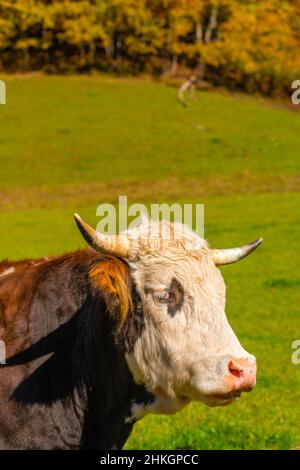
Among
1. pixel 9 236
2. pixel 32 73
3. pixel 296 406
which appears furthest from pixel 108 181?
pixel 296 406

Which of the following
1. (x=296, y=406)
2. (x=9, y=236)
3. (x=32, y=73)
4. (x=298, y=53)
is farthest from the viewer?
(x=298, y=53)

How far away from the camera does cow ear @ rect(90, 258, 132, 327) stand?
204 inches

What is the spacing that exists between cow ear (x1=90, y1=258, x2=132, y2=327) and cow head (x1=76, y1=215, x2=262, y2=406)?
7 centimetres

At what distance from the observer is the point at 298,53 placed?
217 feet

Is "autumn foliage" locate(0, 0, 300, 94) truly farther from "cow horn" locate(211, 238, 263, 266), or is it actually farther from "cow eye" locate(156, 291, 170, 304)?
"cow eye" locate(156, 291, 170, 304)

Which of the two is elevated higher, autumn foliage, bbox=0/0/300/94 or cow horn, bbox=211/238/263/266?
cow horn, bbox=211/238/263/266

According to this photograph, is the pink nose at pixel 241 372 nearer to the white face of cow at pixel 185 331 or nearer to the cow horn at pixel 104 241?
the white face of cow at pixel 185 331

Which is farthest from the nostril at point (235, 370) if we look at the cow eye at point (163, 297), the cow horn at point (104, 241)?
the cow horn at point (104, 241)

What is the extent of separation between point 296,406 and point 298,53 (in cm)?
5878

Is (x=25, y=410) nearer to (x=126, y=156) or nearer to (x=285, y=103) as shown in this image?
(x=126, y=156)

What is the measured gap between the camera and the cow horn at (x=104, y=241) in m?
4.75

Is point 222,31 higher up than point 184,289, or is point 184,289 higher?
point 184,289

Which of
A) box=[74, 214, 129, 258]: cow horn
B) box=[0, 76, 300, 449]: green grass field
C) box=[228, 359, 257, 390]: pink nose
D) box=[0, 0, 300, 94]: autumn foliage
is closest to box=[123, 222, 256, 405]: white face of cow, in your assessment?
box=[228, 359, 257, 390]: pink nose

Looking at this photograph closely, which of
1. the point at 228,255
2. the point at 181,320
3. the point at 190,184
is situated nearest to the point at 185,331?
the point at 181,320
